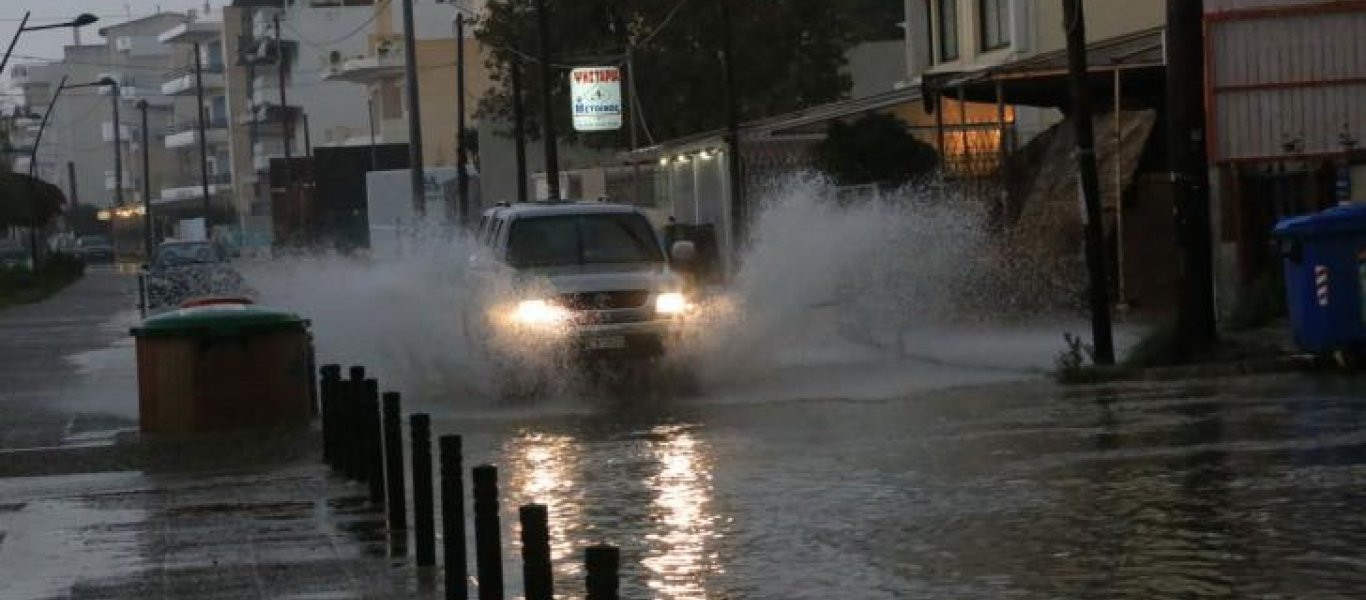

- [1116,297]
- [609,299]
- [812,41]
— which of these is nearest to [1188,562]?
[609,299]

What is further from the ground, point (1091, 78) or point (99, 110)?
point (99, 110)

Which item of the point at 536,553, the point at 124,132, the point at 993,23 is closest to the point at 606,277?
the point at 536,553

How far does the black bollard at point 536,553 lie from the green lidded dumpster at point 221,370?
10.8 m

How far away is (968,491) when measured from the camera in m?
13.4

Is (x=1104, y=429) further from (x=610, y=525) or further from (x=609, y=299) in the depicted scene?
(x=609, y=299)

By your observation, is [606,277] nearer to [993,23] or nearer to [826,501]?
[826,501]

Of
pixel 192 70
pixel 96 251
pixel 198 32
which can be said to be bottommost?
pixel 96 251

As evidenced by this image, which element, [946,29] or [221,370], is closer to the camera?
[221,370]

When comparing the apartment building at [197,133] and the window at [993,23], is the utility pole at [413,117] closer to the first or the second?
the window at [993,23]

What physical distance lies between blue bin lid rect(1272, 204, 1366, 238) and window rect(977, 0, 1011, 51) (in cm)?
2025

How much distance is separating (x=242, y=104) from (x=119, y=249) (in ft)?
36.1

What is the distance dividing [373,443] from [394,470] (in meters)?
1.17

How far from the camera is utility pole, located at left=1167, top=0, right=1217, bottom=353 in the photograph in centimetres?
2131

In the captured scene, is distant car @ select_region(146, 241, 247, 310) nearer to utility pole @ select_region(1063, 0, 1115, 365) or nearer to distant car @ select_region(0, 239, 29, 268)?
utility pole @ select_region(1063, 0, 1115, 365)
